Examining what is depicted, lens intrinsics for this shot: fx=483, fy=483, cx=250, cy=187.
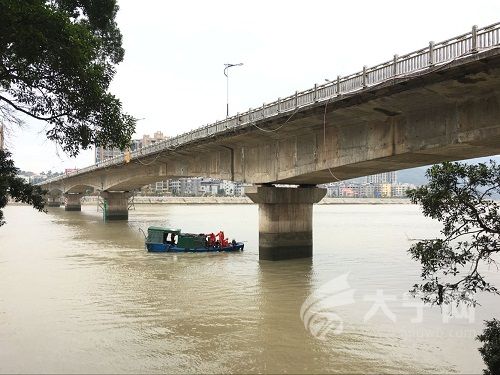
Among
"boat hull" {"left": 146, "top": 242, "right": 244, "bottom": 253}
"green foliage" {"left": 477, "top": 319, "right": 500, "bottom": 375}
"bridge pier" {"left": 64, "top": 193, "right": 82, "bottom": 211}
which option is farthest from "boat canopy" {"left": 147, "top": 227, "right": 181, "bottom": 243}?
"bridge pier" {"left": 64, "top": 193, "right": 82, "bottom": 211}

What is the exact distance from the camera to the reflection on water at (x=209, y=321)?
11812 millimetres

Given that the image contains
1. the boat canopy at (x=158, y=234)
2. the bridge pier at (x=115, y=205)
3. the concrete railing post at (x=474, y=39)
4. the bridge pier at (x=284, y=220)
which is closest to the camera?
the concrete railing post at (x=474, y=39)

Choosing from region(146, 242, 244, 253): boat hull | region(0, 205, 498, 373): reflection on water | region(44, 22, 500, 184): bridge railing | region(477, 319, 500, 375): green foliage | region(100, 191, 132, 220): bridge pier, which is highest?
region(44, 22, 500, 184): bridge railing

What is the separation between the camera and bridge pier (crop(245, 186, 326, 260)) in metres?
28.0

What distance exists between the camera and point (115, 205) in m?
70.8

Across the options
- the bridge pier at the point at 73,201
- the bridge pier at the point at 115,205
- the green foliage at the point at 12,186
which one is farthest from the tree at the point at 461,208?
the bridge pier at the point at 73,201

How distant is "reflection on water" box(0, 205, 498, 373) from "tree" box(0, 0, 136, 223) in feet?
16.8

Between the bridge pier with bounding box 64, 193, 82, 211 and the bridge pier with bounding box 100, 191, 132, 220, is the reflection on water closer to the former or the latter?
the bridge pier with bounding box 100, 191, 132, 220

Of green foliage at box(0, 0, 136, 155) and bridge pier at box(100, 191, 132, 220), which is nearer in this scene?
green foliage at box(0, 0, 136, 155)

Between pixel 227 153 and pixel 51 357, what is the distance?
892 inches

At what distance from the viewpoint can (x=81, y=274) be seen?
82.4ft

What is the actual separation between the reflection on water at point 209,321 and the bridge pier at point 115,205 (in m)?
40.6

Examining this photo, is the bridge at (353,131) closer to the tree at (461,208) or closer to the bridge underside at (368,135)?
the bridge underside at (368,135)

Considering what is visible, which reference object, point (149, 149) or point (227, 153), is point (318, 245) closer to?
point (227, 153)
